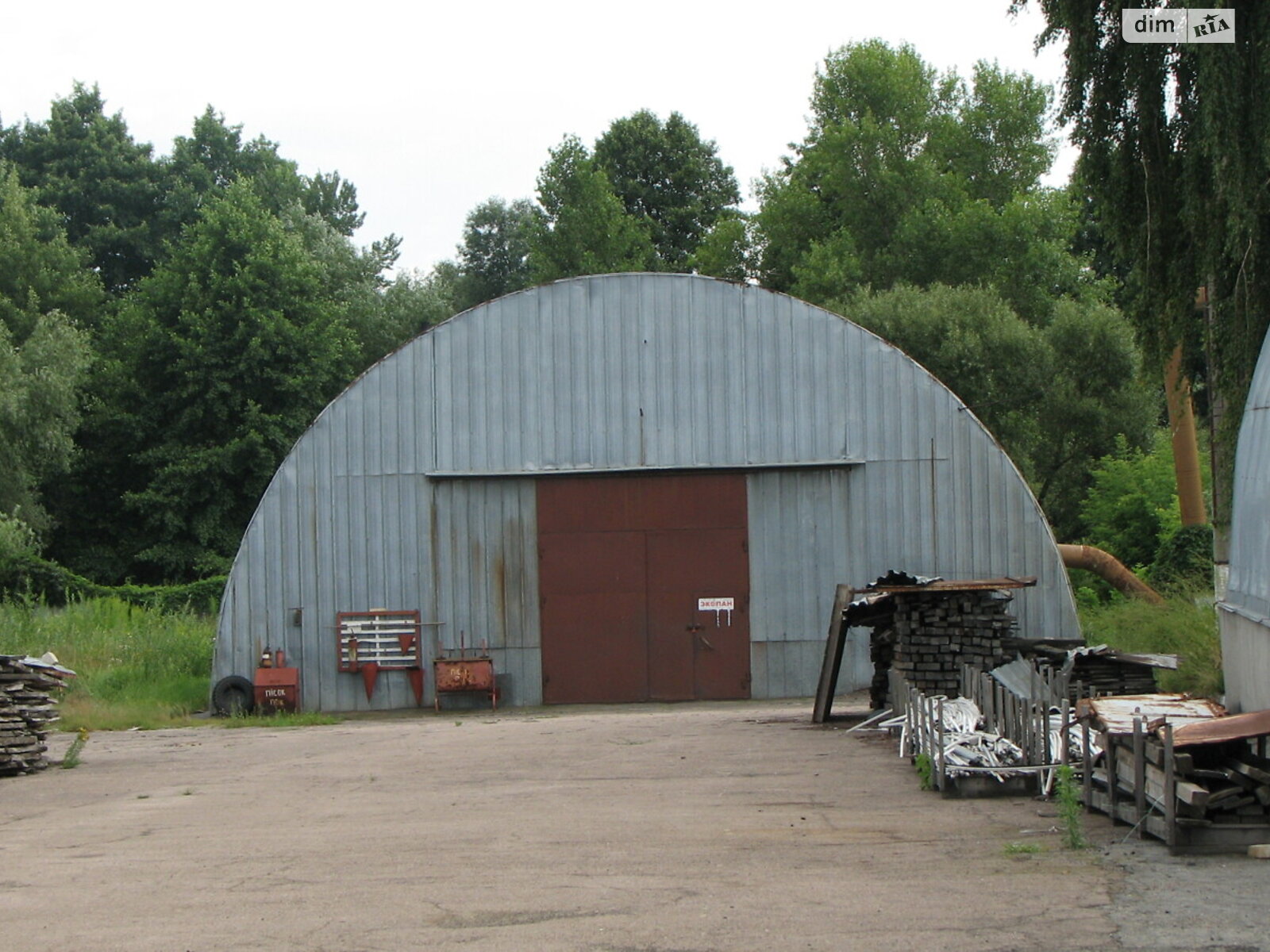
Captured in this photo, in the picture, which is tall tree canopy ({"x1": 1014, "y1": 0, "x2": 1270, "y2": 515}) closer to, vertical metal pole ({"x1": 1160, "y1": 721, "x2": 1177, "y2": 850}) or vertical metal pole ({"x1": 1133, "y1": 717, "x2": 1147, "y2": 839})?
vertical metal pole ({"x1": 1133, "y1": 717, "x2": 1147, "y2": 839})

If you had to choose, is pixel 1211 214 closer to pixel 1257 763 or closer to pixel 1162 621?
pixel 1162 621

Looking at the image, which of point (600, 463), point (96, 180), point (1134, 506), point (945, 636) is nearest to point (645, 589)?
point (600, 463)

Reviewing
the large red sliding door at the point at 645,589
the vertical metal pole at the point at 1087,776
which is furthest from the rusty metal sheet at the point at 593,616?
the vertical metal pole at the point at 1087,776

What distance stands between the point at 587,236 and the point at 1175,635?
121 ft

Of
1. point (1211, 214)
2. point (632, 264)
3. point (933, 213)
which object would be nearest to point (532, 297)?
point (1211, 214)

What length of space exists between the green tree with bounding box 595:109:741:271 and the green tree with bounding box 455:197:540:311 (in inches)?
553

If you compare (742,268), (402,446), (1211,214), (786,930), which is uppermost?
(742,268)

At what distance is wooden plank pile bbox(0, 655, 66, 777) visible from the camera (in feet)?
47.9

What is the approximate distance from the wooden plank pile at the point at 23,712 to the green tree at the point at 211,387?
26.7 meters

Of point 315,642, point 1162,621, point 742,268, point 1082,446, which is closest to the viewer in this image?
point 1162,621

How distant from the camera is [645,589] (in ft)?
71.7

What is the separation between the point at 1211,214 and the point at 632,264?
1482 inches

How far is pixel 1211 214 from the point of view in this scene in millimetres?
16344

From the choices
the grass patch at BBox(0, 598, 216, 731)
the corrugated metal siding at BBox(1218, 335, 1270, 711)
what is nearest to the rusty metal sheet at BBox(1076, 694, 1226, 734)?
the corrugated metal siding at BBox(1218, 335, 1270, 711)
